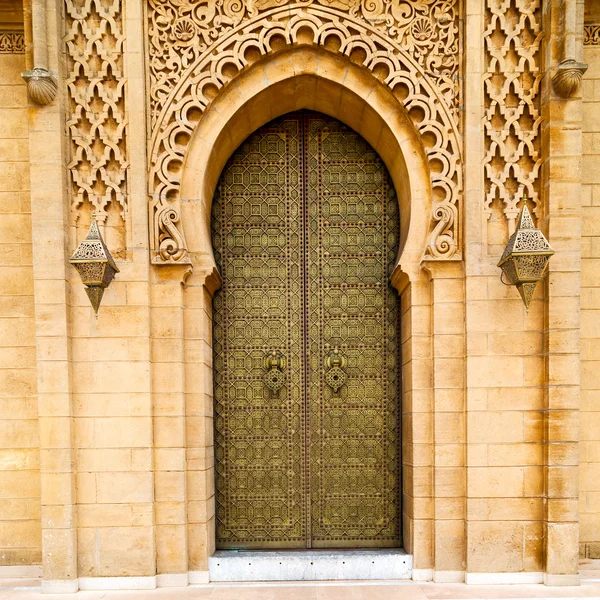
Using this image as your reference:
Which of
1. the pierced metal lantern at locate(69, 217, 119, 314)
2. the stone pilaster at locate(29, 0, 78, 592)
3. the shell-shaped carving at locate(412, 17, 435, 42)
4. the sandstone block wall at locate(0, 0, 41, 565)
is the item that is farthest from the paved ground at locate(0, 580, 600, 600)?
the shell-shaped carving at locate(412, 17, 435, 42)

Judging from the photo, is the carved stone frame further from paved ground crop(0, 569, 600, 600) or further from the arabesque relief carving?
paved ground crop(0, 569, 600, 600)

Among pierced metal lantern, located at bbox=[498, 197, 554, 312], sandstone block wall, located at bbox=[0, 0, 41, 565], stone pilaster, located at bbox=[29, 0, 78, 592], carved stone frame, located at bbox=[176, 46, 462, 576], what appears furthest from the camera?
sandstone block wall, located at bbox=[0, 0, 41, 565]

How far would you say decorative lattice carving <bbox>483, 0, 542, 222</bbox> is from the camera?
14.6ft

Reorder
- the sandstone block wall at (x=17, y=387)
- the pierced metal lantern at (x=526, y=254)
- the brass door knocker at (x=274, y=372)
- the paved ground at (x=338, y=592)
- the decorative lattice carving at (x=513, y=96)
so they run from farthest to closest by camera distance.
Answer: the brass door knocker at (x=274, y=372) < the sandstone block wall at (x=17, y=387) < the decorative lattice carving at (x=513, y=96) < the paved ground at (x=338, y=592) < the pierced metal lantern at (x=526, y=254)

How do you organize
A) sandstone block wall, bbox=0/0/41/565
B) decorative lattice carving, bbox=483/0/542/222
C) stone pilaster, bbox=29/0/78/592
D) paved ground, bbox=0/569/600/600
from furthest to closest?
sandstone block wall, bbox=0/0/41/565, decorative lattice carving, bbox=483/0/542/222, stone pilaster, bbox=29/0/78/592, paved ground, bbox=0/569/600/600

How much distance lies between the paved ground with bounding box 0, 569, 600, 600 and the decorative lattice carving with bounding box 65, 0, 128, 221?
3288mm

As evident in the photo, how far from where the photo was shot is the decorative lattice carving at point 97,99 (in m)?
4.48

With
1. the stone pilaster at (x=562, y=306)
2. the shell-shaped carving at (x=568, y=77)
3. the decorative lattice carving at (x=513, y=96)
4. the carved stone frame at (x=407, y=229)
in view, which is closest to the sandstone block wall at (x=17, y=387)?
the carved stone frame at (x=407, y=229)

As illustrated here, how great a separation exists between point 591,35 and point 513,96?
1.13 meters

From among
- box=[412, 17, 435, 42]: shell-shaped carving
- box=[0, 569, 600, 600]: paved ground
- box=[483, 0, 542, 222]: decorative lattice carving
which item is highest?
box=[412, 17, 435, 42]: shell-shaped carving

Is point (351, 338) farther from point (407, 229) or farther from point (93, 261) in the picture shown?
point (93, 261)

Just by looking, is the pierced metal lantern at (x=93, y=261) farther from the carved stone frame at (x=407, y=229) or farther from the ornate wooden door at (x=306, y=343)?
the ornate wooden door at (x=306, y=343)

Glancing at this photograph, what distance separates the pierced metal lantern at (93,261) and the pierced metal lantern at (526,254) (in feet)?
10.9

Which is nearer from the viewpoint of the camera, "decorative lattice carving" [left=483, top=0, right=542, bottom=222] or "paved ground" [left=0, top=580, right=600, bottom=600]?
"paved ground" [left=0, top=580, right=600, bottom=600]
